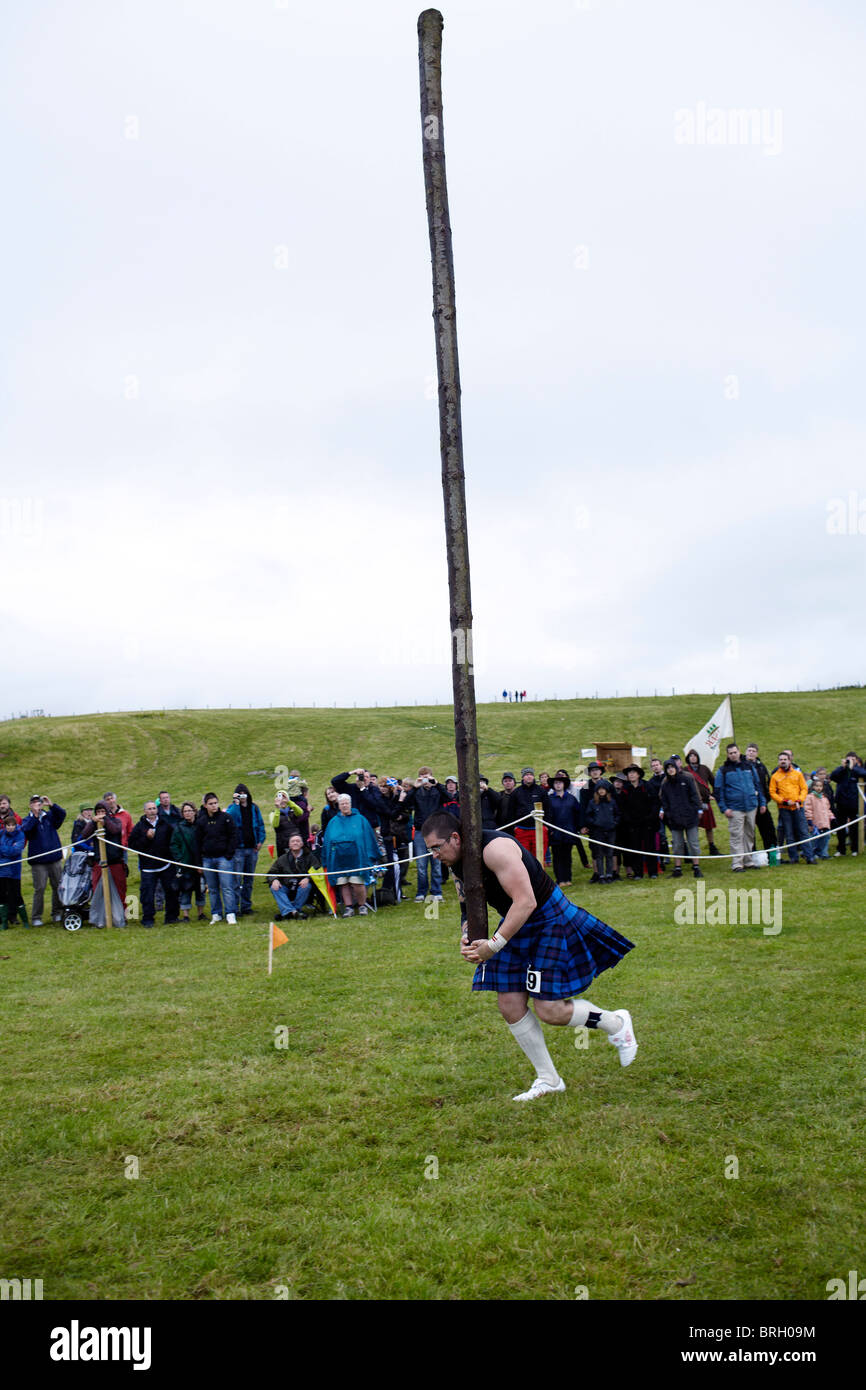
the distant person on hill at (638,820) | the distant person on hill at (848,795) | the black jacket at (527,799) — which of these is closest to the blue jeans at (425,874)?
the black jacket at (527,799)

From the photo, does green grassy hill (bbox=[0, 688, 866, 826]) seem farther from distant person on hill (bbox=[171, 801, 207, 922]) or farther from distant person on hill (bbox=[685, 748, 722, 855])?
distant person on hill (bbox=[171, 801, 207, 922])

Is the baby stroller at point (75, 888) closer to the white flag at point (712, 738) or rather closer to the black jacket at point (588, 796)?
the black jacket at point (588, 796)

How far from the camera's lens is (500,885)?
16.9 feet

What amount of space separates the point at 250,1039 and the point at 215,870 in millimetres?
6328

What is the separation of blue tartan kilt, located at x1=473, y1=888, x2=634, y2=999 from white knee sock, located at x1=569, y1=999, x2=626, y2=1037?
0.18m

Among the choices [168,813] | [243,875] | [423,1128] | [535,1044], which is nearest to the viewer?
[423,1128]

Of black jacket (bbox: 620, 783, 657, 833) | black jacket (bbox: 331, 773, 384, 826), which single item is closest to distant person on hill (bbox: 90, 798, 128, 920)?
black jacket (bbox: 331, 773, 384, 826)

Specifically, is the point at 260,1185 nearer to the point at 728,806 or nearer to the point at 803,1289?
the point at 803,1289

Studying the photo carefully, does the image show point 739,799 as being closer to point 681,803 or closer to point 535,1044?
point 681,803

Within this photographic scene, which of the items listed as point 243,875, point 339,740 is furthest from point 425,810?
point 339,740

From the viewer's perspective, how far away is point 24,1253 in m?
3.79

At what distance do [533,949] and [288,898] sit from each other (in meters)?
8.55
